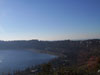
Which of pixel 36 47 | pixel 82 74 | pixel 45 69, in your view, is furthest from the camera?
pixel 36 47

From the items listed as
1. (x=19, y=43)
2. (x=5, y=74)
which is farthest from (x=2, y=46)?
(x=5, y=74)

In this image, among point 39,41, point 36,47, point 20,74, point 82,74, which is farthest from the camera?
point 39,41

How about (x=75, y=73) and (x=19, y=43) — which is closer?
(x=75, y=73)

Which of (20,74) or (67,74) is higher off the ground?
(67,74)

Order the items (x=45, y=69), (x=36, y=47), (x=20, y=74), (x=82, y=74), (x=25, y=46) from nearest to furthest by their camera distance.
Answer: (x=82, y=74)
(x=45, y=69)
(x=20, y=74)
(x=36, y=47)
(x=25, y=46)

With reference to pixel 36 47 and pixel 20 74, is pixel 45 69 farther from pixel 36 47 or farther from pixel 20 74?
pixel 36 47

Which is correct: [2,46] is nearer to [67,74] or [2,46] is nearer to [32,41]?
[32,41]

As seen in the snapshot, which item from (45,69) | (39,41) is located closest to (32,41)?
(39,41)

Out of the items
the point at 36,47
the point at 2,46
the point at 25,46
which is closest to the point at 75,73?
the point at 36,47

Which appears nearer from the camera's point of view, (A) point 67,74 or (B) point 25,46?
(A) point 67,74
